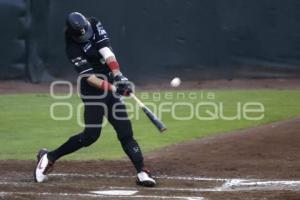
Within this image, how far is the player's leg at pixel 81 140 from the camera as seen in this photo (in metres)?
7.75

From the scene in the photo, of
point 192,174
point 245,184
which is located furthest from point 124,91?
point 245,184

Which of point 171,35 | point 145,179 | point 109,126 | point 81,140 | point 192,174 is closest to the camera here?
point 145,179

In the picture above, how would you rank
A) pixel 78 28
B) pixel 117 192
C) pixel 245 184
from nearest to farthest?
pixel 117 192 → pixel 78 28 → pixel 245 184

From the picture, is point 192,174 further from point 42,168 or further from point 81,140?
point 42,168

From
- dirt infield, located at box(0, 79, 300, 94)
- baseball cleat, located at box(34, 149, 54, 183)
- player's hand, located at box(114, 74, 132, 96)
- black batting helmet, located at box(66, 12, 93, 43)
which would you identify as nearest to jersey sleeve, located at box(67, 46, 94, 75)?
black batting helmet, located at box(66, 12, 93, 43)

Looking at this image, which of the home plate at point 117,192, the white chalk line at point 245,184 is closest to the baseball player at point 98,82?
the home plate at point 117,192

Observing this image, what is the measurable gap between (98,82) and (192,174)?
63.9 inches

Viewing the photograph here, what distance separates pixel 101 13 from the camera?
17.5m

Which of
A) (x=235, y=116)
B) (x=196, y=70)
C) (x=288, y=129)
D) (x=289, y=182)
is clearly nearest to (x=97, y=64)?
(x=289, y=182)

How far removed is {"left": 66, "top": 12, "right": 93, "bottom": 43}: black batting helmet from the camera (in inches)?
296

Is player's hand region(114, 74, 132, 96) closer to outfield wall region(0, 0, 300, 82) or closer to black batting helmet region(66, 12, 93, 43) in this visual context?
black batting helmet region(66, 12, 93, 43)

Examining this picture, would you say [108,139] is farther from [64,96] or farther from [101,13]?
[101,13]

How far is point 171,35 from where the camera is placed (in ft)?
57.8

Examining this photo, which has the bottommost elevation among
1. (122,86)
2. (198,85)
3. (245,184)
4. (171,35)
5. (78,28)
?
(245,184)
